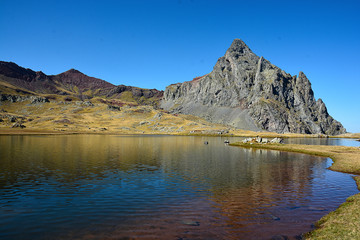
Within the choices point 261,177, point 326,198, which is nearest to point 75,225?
point 326,198

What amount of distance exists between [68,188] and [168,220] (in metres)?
16.8

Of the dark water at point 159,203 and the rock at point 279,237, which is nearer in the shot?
the rock at point 279,237

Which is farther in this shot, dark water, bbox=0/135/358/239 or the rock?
dark water, bbox=0/135/358/239

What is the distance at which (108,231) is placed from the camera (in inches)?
682

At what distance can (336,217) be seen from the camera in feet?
64.1

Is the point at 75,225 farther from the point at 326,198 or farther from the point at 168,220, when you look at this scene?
the point at 326,198

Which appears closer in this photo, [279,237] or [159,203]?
[279,237]

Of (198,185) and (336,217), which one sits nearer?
(336,217)

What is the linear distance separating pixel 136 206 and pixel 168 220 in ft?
16.3

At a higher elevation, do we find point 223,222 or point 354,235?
point 354,235

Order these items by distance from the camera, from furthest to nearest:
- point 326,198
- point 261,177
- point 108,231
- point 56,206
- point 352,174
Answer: point 352,174, point 261,177, point 326,198, point 56,206, point 108,231

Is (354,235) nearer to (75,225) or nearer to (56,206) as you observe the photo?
(75,225)

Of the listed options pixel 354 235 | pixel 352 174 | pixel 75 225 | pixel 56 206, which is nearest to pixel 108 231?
pixel 75 225

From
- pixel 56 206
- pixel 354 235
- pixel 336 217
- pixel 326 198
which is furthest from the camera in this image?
pixel 326 198
